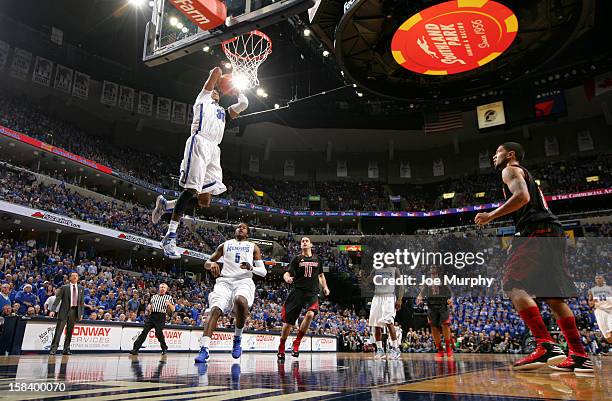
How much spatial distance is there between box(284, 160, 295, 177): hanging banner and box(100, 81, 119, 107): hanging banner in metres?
16.7

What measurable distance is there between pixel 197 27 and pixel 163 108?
29838 millimetres

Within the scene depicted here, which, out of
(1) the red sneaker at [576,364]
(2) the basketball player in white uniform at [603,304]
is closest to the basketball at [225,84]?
(1) the red sneaker at [576,364]

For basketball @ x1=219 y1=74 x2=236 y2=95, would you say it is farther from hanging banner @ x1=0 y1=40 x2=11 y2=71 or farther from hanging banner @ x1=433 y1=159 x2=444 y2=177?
hanging banner @ x1=433 y1=159 x2=444 y2=177

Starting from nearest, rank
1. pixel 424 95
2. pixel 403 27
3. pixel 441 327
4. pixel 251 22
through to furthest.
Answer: pixel 251 22 < pixel 441 327 < pixel 403 27 < pixel 424 95

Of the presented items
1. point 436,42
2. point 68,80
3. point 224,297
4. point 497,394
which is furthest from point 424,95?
point 68,80

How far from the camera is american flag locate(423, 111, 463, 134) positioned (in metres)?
24.8

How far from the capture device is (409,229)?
3931 centimetres

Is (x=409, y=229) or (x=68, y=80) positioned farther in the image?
(x=409, y=229)

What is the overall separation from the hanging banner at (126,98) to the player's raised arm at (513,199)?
32059 mm

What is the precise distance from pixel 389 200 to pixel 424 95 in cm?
1891

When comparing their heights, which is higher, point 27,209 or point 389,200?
point 389,200

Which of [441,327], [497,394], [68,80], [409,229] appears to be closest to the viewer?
[497,394]

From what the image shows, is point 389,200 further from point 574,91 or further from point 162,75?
point 162,75

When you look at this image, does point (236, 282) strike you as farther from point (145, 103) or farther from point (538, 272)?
point (145, 103)
